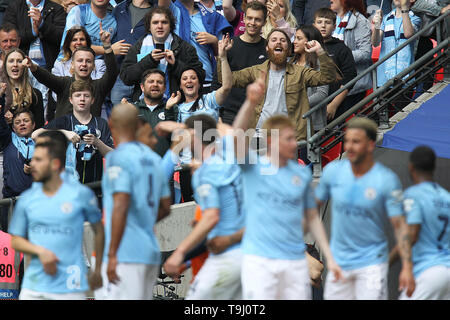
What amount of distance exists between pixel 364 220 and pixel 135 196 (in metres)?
2.09

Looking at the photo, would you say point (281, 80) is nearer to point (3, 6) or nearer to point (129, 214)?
point (129, 214)

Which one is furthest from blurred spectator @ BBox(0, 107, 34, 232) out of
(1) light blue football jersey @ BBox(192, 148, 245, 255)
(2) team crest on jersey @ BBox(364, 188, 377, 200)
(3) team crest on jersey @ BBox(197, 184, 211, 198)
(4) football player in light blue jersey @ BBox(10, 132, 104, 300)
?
(2) team crest on jersey @ BBox(364, 188, 377, 200)

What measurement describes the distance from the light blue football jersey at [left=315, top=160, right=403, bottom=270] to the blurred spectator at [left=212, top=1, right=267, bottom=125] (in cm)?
439

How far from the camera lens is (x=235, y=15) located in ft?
49.6

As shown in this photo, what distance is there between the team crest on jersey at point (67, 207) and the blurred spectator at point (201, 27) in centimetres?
572

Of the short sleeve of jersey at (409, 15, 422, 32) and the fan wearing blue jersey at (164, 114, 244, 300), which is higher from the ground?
the short sleeve of jersey at (409, 15, 422, 32)

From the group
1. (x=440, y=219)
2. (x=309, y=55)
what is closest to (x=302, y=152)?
(x=309, y=55)

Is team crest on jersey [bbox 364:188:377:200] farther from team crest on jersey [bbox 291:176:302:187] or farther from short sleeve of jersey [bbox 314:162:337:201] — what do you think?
team crest on jersey [bbox 291:176:302:187]

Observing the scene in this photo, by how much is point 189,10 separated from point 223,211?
6188mm

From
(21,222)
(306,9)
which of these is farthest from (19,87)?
(21,222)

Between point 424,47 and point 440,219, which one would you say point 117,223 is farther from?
point 424,47

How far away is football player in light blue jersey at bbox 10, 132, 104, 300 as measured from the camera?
8609 mm

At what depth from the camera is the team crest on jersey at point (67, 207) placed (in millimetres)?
8641
